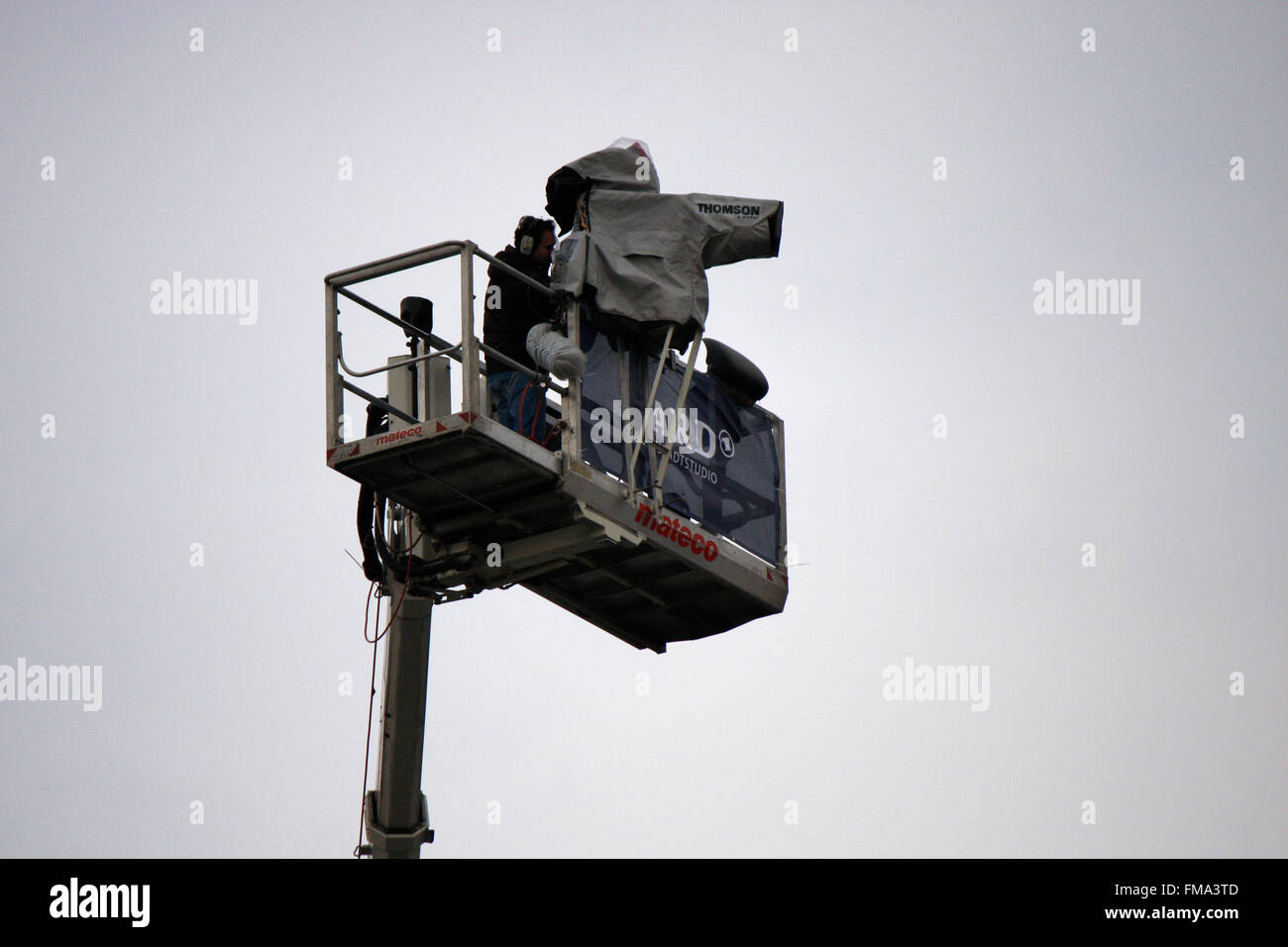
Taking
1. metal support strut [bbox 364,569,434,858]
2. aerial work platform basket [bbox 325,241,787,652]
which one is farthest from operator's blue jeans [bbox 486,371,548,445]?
metal support strut [bbox 364,569,434,858]

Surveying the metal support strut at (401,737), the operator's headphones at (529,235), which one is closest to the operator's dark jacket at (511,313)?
the operator's headphones at (529,235)

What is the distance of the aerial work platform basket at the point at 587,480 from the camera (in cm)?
2084

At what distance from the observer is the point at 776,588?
940 inches

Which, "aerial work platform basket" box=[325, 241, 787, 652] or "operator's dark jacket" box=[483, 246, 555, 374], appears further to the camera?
"operator's dark jacket" box=[483, 246, 555, 374]

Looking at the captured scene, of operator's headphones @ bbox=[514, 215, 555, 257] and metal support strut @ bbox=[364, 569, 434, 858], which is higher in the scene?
operator's headphones @ bbox=[514, 215, 555, 257]

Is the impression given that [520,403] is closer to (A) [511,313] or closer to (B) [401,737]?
(A) [511,313]

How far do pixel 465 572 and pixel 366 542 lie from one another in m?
0.94

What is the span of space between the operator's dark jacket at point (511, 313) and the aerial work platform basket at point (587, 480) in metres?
0.32

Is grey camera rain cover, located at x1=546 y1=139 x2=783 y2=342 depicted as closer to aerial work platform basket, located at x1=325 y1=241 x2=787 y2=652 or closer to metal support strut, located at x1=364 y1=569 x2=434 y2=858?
aerial work platform basket, located at x1=325 y1=241 x2=787 y2=652

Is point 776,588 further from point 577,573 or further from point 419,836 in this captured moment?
point 419,836

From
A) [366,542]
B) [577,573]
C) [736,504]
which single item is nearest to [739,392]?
[736,504]

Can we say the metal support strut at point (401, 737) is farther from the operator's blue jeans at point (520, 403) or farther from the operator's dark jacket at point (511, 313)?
the operator's dark jacket at point (511, 313)

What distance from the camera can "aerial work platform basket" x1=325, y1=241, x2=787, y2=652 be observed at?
20.8 m

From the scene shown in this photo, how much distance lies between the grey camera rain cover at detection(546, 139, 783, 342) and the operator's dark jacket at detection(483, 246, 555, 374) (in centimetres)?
27
